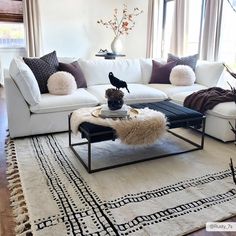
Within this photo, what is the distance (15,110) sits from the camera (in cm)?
290

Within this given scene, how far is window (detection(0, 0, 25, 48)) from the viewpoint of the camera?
18.7 feet

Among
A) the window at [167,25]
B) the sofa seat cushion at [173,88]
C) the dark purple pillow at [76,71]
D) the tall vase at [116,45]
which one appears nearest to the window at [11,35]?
the tall vase at [116,45]

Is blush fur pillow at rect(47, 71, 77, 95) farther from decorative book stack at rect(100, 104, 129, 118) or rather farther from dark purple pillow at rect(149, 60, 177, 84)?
dark purple pillow at rect(149, 60, 177, 84)

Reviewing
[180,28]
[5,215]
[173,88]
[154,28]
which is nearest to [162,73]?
[173,88]

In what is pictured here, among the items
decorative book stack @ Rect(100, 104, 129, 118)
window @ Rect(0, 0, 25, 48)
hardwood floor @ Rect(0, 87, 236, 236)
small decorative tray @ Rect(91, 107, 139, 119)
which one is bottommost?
hardwood floor @ Rect(0, 87, 236, 236)

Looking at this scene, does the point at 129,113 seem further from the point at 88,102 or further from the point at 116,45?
the point at 116,45

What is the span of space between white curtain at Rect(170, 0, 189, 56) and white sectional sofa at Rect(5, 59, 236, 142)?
137cm

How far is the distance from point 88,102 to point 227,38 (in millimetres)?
2744

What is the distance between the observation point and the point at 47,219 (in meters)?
1.66

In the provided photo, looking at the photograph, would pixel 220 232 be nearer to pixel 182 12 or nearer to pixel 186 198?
pixel 186 198

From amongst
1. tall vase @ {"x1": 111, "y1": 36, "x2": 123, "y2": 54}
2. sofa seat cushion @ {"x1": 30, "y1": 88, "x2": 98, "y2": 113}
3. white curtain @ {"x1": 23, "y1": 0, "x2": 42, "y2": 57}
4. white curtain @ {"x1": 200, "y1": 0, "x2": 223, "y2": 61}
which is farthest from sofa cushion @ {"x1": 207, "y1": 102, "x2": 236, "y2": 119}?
white curtain @ {"x1": 23, "y1": 0, "x2": 42, "y2": 57}

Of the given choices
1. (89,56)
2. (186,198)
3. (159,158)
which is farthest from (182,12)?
(186,198)

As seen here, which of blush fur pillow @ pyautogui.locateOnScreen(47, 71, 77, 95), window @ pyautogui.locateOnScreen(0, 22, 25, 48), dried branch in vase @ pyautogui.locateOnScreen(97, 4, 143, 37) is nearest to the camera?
blush fur pillow @ pyautogui.locateOnScreen(47, 71, 77, 95)

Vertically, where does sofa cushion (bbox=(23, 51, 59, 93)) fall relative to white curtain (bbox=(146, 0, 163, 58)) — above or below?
below
